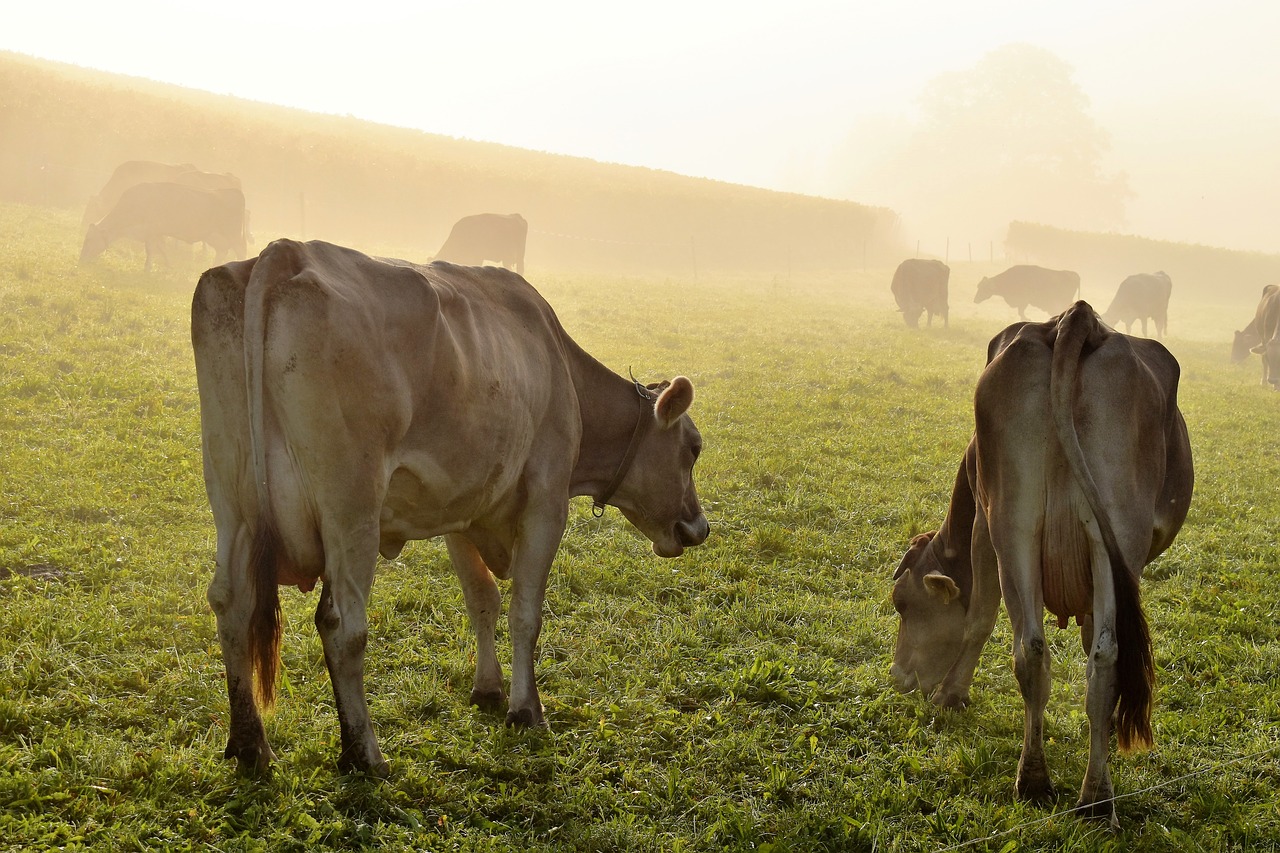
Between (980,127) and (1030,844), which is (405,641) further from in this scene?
(980,127)

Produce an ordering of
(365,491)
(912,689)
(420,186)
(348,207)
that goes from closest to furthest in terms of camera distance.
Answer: (365,491)
(912,689)
(348,207)
(420,186)

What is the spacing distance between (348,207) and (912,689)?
3369cm

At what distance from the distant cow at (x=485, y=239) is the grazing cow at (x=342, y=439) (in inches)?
924

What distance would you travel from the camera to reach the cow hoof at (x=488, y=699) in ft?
17.7

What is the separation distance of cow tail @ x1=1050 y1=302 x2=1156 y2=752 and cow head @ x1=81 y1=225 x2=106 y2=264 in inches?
735

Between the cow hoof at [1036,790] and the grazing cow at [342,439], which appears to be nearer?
the grazing cow at [342,439]

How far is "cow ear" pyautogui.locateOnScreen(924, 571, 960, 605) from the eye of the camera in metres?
5.45

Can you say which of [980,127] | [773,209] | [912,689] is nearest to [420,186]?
[773,209]

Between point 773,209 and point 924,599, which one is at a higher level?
point 773,209

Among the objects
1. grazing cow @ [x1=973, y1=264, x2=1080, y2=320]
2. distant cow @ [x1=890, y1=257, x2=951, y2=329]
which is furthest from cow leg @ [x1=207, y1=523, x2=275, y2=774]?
grazing cow @ [x1=973, y1=264, x2=1080, y2=320]

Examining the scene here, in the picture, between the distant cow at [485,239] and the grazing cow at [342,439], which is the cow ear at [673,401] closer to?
the grazing cow at [342,439]

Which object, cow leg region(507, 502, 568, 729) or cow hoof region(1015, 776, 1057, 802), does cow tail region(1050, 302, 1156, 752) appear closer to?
cow hoof region(1015, 776, 1057, 802)

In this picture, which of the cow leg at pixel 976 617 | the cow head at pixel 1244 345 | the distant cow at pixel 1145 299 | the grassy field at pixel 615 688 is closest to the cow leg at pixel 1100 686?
the grassy field at pixel 615 688

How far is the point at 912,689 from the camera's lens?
19.0 ft
